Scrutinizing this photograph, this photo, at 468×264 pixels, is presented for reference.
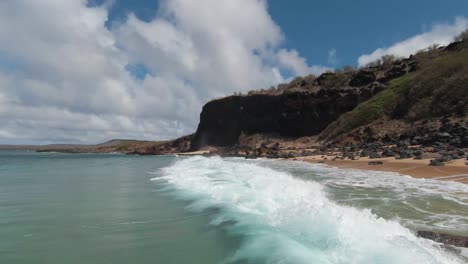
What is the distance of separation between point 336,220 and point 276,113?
64.3m

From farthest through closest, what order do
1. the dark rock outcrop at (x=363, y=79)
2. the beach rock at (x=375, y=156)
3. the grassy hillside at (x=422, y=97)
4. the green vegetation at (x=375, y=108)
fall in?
the dark rock outcrop at (x=363, y=79) < the green vegetation at (x=375, y=108) < the grassy hillside at (x=422, y=97) < the beach rock at (x=375, y=156)

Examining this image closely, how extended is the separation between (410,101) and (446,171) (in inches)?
1184

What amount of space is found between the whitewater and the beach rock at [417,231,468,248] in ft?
0.63

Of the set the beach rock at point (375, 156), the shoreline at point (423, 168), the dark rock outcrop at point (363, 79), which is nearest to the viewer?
the shoreline at point (423, 168)

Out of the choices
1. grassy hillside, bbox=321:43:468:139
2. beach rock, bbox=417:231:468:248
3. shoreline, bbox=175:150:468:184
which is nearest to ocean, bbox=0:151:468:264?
beach rock, bbox=417:231:468:248

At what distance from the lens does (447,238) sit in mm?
5879

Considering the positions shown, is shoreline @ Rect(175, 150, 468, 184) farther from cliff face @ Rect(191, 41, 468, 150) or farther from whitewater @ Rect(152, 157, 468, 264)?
cliff face @ Rect(191, 41, 468, 150)

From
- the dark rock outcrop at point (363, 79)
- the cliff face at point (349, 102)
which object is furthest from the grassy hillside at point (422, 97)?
the dark rock outcrop at point (363, 79)

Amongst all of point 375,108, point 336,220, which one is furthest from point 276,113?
point 336,220

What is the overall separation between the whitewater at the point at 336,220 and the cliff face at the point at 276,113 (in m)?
47.1

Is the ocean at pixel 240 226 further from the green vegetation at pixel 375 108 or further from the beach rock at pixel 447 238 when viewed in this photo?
the green vegetation at pixel 375 108

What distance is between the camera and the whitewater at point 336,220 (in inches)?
215

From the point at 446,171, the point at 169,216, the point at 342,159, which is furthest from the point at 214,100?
the point at 169,216

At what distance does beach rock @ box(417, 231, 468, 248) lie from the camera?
5.67 metres
